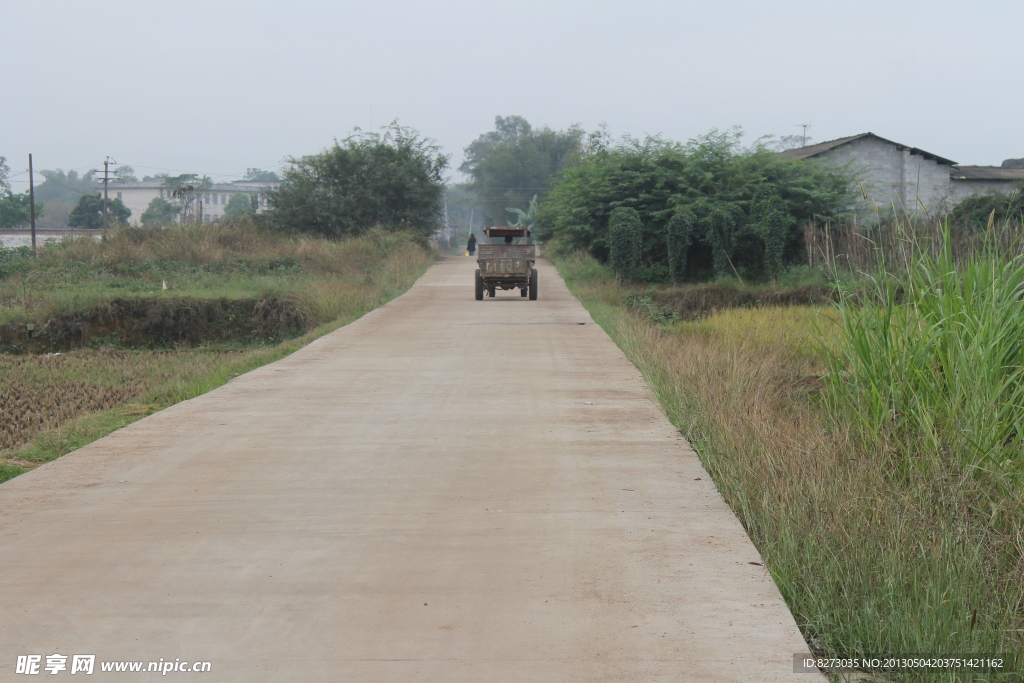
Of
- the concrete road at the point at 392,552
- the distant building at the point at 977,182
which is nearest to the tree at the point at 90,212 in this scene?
the distant building at the point at 977,182

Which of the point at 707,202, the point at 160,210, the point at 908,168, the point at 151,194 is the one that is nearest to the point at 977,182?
the point at 908,168

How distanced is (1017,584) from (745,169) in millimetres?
27391

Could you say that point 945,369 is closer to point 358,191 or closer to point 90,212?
point 358,191

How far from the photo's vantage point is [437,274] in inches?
1302

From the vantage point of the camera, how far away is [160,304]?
20.7 m

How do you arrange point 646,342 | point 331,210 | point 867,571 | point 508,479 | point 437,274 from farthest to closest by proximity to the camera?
1. point 331,210
2. point 437,274
3. point 646,342
4. point 508,479
5. point 867,571

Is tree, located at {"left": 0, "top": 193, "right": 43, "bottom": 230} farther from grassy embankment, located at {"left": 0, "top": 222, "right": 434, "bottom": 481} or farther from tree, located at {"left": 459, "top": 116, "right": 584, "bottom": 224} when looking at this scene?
grassy embankment, located at {"left": 0, "top": 222, "right": 434, "bottom": 481}

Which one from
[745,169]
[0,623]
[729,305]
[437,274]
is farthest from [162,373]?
[745,169]

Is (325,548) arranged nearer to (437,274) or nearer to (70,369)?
(70,369)

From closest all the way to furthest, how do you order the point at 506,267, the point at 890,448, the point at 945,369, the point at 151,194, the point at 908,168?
the point at 890,448 < the point at 945,369 < the point at 506,267 < the point at 908,168 < the point at 151,194

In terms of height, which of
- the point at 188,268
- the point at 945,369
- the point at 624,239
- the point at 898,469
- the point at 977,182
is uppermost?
the point at 977,182

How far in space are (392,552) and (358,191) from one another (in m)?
40.7

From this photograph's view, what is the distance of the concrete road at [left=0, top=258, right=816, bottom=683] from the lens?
3527 mm

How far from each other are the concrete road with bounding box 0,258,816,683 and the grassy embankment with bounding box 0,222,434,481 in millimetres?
1696
